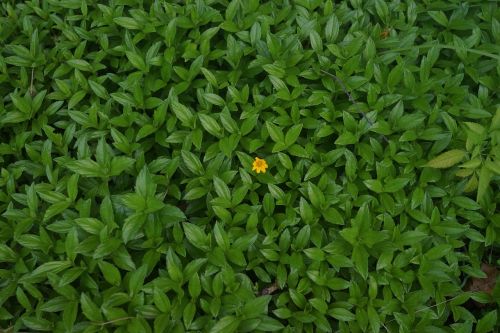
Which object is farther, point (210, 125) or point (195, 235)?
point (210, 125)

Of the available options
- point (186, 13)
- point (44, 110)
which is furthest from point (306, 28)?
point (44, 110)

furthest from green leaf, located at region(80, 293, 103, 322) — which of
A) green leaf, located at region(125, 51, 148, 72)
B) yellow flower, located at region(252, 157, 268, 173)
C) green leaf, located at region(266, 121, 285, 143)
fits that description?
green leaf, located at region(125, 51, 148, 72)

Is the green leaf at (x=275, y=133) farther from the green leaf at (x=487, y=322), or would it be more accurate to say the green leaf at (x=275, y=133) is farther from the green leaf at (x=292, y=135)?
the green leaf at (x=487, y=322)

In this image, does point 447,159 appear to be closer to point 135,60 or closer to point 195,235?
point 195,235

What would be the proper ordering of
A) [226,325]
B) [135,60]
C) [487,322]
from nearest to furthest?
[226,325] → [487,322] → [135,60]

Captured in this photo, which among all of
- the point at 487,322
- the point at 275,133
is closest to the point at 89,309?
the point at 275,133

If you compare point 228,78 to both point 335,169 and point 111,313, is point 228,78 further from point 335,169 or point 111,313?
point 111,313

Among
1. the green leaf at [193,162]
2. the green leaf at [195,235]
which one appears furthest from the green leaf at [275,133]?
the green leaf at [195,235]
